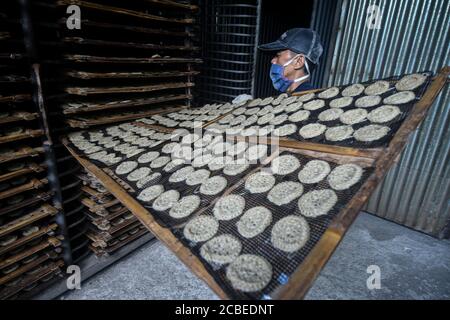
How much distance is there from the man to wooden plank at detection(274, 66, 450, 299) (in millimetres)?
1597

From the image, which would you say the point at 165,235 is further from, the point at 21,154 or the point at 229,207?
the point at 21,154

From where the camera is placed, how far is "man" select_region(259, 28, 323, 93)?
3162 mm

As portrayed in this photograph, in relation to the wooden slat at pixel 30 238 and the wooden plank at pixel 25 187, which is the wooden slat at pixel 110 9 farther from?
the wooden slat at pixel 30 238

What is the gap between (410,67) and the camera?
3.78 m

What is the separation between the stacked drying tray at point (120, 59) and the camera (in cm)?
274

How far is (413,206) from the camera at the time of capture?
410 cm

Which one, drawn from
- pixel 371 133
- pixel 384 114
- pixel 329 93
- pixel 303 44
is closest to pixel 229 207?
pixel 371 133

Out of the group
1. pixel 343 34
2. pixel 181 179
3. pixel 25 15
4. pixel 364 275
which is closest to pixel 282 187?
pixel 181 179

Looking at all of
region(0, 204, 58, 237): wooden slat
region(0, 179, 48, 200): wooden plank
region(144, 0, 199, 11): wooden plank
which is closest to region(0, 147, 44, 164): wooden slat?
region(0, 179, 48, 200): wooden plank

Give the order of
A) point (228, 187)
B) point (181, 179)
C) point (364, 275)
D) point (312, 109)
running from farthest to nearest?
point (364, 275) → point (312, 109) → point (181, 179) → point (228, 187)

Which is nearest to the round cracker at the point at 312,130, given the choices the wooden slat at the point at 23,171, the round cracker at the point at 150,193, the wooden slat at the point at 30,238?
the round cracker at the point at 150,193

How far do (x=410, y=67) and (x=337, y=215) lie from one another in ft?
11.9

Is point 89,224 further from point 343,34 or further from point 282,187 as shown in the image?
point 343,34

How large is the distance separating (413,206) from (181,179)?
3.96 metres
